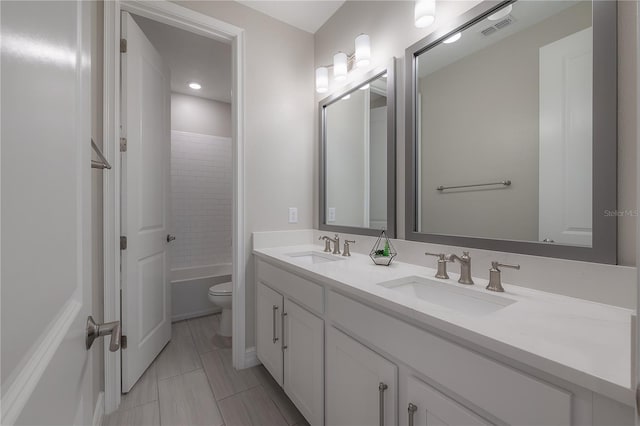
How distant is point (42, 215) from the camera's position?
338mm

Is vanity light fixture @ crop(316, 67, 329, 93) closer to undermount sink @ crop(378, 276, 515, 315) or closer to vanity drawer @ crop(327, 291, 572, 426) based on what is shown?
undermount sink @ crop(378, 276, 515, 315)

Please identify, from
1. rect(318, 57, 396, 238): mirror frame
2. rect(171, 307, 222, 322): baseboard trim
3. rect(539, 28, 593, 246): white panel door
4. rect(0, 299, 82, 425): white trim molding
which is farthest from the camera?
rect(171, 307, 222, 322): baseboard trim

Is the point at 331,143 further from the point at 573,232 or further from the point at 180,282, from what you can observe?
the point at 180,282

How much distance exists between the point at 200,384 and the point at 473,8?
2.54 metres

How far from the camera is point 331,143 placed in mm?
2133

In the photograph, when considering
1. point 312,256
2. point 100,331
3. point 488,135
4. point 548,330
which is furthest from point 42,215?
point 312,256

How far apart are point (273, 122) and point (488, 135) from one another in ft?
4.76

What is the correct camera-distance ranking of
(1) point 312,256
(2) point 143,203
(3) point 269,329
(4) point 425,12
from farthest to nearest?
1. (1) point 312,256
2. (2) point 143,203
3. (3) point 269,329
4. (4) point 425,12

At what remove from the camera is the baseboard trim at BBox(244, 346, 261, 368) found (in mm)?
1946

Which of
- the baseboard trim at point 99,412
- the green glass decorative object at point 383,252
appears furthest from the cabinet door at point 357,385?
the baseboard trim at point 99,412

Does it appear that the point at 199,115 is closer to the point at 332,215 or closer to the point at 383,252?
the point at 332,215

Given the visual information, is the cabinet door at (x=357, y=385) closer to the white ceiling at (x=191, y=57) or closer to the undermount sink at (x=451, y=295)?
the undermount sink at (x=451, y=295)

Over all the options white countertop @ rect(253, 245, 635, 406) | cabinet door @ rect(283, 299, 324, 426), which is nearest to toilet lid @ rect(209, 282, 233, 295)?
cabinet door @ rect(283, 299, 324, 426)

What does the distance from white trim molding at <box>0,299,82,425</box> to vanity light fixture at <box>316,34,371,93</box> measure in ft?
5.92
